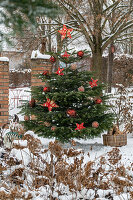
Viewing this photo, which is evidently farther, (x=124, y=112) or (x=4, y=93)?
(x=124, y=112)

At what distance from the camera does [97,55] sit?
8.17m

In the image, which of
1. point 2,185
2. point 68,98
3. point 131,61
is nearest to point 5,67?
point 68,98

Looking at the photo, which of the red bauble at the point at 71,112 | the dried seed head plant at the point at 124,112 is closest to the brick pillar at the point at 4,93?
the red bauble at the point at 71,112

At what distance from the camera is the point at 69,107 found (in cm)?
452

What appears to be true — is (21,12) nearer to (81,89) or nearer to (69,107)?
(81,89)

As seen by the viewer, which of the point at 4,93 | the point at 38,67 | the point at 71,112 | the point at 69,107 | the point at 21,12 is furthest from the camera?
the point at 38,67

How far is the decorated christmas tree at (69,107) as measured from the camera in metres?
4.19

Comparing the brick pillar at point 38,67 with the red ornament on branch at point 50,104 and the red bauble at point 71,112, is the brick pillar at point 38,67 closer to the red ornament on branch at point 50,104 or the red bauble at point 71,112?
the red ornament on branch at point 50,104

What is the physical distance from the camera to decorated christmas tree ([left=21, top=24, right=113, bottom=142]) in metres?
4.19

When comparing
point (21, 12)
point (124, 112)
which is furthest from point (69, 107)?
point (21, 12)

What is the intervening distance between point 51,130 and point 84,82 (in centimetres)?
110

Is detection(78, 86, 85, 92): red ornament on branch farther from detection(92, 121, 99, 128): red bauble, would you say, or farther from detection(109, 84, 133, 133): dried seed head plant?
detection(109, 84, 133, 133): dried seed head plant

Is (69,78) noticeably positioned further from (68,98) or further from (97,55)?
(97,55)

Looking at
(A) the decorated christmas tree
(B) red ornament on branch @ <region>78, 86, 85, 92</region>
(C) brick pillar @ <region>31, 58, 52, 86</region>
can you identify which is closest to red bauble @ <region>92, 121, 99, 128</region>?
(A) the decorated christmas tree
